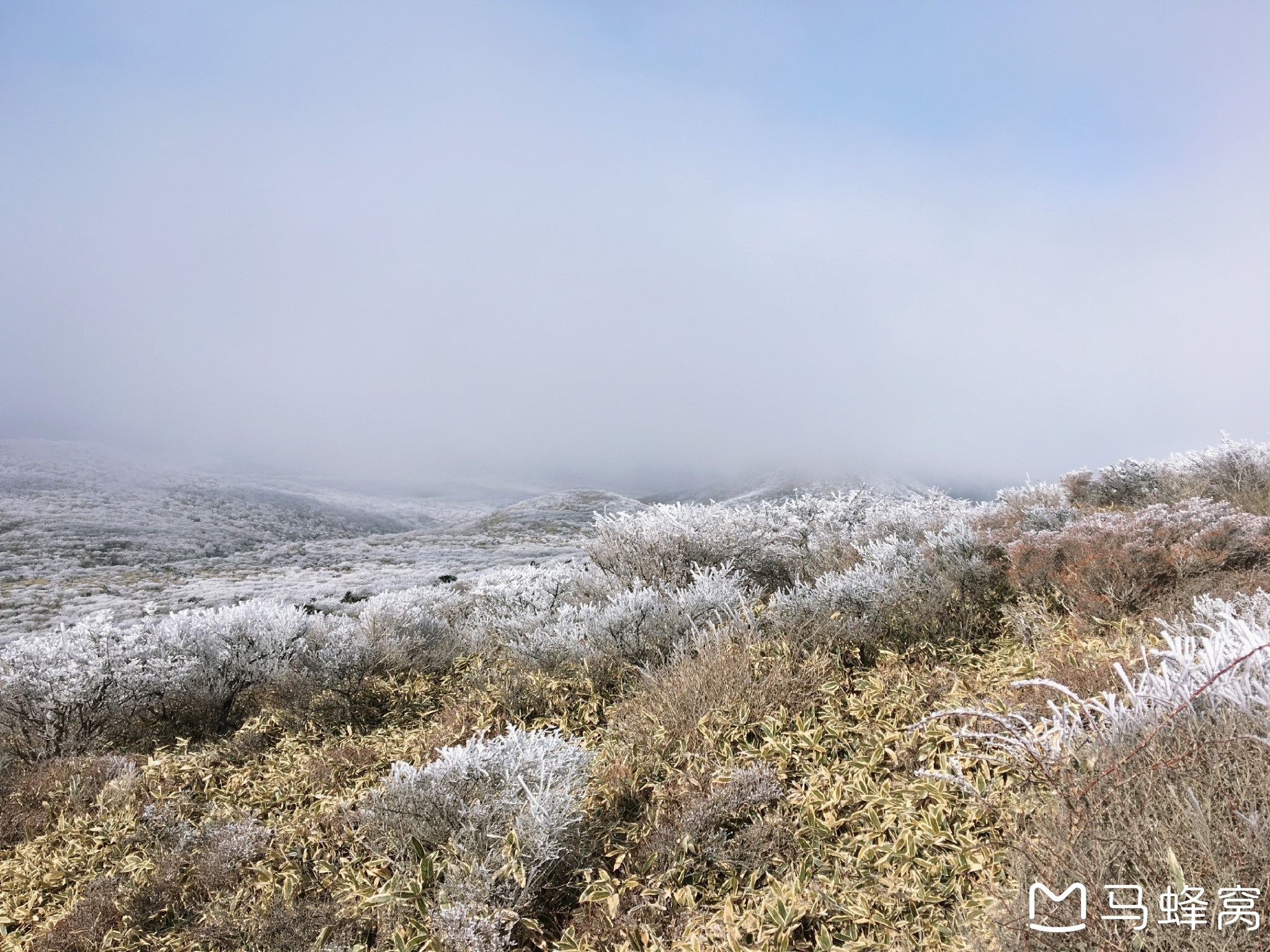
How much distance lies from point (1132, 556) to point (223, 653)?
29.9 feet

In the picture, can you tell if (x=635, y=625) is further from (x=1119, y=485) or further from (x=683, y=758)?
(x=1119, y=485)

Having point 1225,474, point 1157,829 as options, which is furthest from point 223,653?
point 1225,474

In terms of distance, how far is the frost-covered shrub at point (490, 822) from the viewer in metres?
3.15

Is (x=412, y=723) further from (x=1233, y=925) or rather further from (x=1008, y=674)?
(x=1233, y=925)

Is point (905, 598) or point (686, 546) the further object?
point (686, 546)

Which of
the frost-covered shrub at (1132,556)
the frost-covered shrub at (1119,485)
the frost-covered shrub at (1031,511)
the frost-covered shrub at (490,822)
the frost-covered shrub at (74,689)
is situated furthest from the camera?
the frost-covered shrub at (1119,485)

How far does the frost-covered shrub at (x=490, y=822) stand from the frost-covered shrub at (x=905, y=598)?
2.55 metres

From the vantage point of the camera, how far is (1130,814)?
7.52 ft

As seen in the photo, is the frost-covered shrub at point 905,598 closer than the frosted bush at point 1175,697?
No

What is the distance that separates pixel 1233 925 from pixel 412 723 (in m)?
5.93

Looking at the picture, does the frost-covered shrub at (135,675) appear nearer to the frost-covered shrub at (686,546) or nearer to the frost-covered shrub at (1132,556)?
the frost-covered shrub at (686,546)

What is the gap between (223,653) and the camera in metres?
6.84

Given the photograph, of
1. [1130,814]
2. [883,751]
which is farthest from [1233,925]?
[883,751]

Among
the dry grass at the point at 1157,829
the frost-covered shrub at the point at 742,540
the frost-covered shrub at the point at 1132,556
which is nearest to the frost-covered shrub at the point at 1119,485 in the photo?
the frost-covered shrub at the point at 742,540
